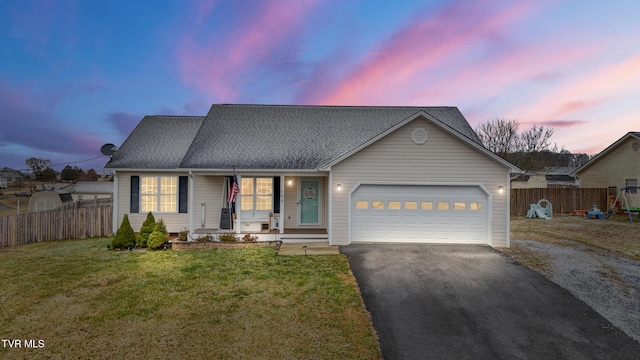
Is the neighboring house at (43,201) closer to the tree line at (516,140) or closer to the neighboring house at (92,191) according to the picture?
the neighboring house at (92,191)

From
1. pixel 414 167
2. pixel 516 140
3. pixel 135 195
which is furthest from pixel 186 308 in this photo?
pixel 516 140

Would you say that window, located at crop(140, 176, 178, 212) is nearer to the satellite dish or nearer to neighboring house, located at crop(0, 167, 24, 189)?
the satellite dish

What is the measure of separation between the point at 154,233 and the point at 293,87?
16.2 m

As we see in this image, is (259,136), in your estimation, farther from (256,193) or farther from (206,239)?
(206,239)

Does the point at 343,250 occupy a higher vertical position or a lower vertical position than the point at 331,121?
lower

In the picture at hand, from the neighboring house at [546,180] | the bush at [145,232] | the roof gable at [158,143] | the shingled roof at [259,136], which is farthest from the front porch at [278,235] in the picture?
the neighboring house at [546,180]

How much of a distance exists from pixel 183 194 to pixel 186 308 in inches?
317

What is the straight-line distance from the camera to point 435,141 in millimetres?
10484

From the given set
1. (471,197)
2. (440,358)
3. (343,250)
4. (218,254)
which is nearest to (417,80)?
(471,197)

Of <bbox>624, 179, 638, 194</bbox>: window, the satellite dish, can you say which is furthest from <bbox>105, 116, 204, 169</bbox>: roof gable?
<bbox>624, 179, 638, 194</bbox>: window

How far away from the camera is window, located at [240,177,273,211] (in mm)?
11906

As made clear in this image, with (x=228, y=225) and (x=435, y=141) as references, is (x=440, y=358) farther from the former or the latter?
(x=228, y=225)

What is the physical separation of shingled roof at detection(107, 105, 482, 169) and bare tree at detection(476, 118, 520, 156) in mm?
27096

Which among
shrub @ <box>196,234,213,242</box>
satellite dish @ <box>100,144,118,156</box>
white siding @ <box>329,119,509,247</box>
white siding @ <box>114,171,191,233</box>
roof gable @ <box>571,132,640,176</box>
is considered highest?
roof gable @ <box>571,132,640,176</box>
